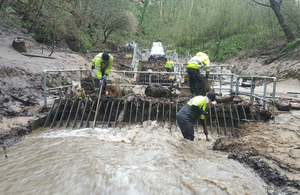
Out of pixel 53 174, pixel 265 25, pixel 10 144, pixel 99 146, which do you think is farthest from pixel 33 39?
pixel 265 25

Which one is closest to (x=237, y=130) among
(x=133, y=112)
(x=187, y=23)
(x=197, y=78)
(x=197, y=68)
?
(x=197, y=78)

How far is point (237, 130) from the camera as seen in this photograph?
224 inches

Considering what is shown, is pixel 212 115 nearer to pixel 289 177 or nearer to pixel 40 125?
pixel 289 177

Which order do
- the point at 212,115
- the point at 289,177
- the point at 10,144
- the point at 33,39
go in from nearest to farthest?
the point at 289,177 < the point at 10,144 < the point at 212,115 < the point at 33,39

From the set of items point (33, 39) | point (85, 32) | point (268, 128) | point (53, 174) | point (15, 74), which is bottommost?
point (53, 174)

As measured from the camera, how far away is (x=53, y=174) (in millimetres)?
3412

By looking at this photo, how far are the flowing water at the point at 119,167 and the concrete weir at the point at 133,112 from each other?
1.13m

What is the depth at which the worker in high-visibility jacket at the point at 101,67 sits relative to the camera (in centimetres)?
671

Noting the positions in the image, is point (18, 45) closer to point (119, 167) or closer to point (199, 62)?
point (199, 62)

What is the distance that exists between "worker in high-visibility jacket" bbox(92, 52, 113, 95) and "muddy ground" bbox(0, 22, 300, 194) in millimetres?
1984

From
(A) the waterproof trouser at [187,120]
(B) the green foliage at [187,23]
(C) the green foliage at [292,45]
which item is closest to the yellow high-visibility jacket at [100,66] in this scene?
(A) the waterproof trouser at [187,120]

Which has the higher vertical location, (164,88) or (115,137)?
(164,88)

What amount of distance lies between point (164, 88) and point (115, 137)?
3.29 meters

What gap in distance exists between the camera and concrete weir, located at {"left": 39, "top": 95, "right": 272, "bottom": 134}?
625 cm
